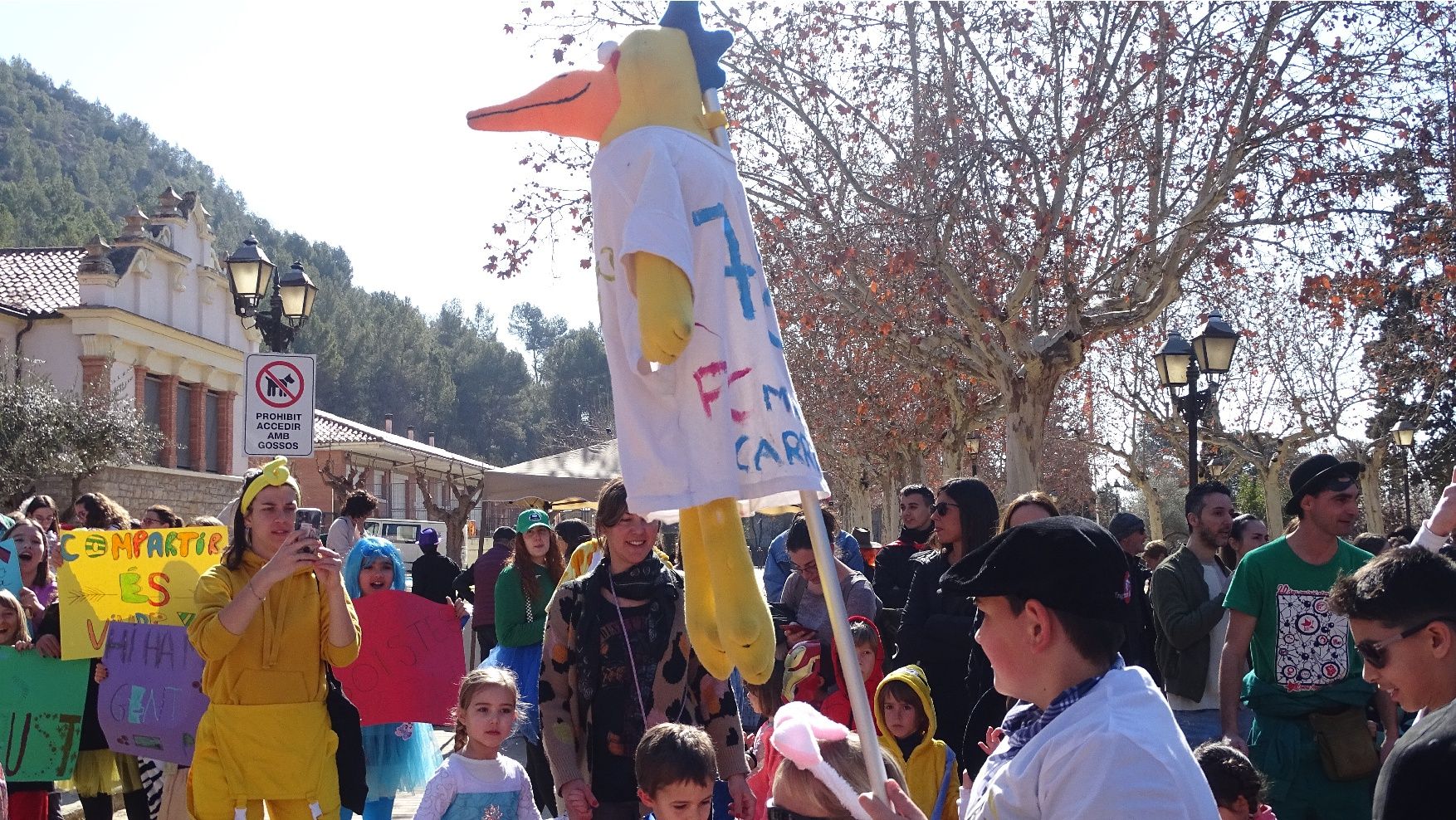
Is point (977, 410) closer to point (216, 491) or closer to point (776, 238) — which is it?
point (776, 238)

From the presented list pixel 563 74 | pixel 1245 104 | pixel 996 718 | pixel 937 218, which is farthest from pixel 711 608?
pixel 1245 104

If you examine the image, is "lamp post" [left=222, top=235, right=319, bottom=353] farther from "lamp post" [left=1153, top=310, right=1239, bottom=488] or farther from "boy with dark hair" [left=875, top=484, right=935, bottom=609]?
"lamp post" [left=1153, top=310, right=1239, bottom=488]

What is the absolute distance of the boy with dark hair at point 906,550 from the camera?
24.7 feet

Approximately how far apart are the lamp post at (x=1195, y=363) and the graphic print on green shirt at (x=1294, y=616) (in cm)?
845

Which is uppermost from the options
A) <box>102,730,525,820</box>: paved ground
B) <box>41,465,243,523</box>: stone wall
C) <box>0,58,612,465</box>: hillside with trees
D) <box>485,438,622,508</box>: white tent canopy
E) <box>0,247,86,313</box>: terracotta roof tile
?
<box>0,58,612,465</box>: hillside with trees

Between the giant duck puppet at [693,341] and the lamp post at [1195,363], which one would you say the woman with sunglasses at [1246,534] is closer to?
the lamp post at [1195,363]

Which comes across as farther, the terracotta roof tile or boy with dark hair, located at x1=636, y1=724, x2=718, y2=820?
the terracotta roof tile

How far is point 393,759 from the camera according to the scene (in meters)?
7.13

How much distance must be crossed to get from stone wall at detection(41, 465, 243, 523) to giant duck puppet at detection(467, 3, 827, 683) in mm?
29773

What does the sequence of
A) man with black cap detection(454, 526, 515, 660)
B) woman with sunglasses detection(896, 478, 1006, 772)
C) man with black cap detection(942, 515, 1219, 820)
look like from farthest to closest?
man with black cap detection(454, 526, 515, 660), woman with sunglasses detection(896, 478, 1006, 772), man with black cap detection(942, 515, 1219, 820)

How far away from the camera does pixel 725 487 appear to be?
3.02 m

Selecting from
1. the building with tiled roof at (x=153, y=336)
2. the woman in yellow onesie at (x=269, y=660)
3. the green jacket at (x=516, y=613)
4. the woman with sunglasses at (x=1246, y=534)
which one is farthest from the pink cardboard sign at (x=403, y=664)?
the building with tiled roof at (x=153, y=336)

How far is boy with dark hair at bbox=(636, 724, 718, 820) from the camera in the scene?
159 inches

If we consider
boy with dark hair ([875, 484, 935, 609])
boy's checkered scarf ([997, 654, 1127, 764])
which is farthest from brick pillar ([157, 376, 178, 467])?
boy's checkered scarf ([997, 654, 1127, 764])
